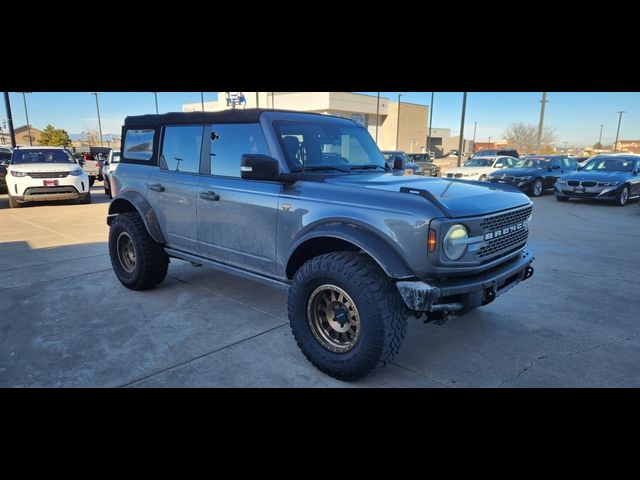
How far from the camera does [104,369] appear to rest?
11.1 feet

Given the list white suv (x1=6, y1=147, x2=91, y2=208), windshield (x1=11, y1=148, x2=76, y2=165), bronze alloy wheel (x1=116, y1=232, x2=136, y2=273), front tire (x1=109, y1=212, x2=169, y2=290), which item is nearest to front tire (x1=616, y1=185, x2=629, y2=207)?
front tire (x1=109, y1=212, x2=169, y2=290)

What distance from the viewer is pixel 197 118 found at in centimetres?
452

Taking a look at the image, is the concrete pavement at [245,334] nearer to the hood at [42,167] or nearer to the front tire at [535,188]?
the hood at [42,167]

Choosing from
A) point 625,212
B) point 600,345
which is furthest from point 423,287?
point 625,212

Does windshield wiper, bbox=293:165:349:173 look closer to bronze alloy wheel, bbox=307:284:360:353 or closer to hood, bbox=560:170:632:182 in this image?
bronze alloy wheel, bbox=307:284:360:353

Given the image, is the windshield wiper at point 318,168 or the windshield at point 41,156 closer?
the windshield wiper at point 318,168

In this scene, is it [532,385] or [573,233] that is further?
[573,233]

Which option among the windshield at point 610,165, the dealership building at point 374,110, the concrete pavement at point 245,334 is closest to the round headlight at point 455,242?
the concrete pavement at point 245,334

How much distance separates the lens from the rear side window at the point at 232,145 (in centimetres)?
394

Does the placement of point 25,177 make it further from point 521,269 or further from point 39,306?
point 521,269

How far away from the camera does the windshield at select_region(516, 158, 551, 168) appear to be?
17.7m

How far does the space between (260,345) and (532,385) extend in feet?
7.11

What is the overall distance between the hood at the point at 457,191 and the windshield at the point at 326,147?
11.9 inches

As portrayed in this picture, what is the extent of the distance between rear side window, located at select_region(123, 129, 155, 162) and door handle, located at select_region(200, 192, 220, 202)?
1.24m
